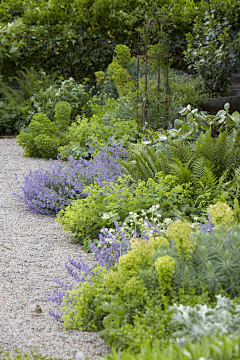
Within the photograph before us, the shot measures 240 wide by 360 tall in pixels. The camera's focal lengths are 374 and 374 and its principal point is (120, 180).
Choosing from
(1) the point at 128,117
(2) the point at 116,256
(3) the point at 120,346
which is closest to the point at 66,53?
(1) the point at 128,117

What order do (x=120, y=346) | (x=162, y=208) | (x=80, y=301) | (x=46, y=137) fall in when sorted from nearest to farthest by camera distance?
(x=120, y=346) → (x=80, y=301) → (x=162, y=208) → (x=46, y=137)

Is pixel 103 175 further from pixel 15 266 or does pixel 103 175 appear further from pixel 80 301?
pixel 80 301

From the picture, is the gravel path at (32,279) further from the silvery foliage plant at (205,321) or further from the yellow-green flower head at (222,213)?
the yellow-green flower head at (222,213)

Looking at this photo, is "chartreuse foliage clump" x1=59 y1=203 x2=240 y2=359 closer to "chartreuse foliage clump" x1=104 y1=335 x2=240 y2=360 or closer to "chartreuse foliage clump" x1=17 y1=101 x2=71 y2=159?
"chartreuse foliage clump" x1=104 y1=335 x2=240 y2=360

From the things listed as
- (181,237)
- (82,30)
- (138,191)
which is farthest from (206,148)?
(82,30)

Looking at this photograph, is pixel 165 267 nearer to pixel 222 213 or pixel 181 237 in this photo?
pixel 181 237

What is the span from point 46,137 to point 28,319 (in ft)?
13.7

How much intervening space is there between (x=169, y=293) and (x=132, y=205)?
5.02ft

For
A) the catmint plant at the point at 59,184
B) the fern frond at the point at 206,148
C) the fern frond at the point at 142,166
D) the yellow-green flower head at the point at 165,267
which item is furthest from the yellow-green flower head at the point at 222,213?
the catmint plant at the point at 59,184

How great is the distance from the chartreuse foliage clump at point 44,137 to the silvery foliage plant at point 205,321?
15.7 ft

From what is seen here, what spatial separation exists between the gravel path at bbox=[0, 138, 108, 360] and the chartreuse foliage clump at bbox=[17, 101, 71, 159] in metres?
1.43

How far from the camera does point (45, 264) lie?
3086 mm

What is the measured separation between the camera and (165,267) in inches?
73.9

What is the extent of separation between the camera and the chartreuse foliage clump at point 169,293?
1707mm
